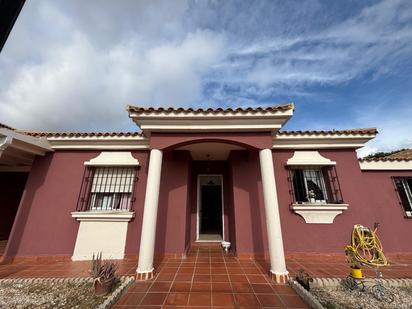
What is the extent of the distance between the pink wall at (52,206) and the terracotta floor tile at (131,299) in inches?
72.6

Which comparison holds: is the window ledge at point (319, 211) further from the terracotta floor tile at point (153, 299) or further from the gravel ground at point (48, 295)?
the gravel ground at point (48, 295)

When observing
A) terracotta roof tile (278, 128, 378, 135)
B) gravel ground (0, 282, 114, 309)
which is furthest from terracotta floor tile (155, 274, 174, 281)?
terracotta roof tile (278, 128, 378, 135)

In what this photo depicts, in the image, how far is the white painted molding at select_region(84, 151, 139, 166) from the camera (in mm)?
5148

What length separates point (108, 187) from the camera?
5211 mm

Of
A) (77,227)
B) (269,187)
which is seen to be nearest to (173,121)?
(269,187)

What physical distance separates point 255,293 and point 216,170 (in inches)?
161

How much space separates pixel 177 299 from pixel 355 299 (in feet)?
10.2

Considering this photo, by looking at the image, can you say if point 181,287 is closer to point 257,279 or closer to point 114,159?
point 257,279

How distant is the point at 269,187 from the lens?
3820 mm

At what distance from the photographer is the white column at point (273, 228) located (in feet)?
11.4

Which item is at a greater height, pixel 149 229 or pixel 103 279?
pixel 149 229

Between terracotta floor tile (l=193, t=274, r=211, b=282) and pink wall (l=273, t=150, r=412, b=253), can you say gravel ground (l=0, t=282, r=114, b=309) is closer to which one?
terracotta floor tile (l=193, t=274, r=211, b=282)

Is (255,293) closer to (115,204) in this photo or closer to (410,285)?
(410,285)


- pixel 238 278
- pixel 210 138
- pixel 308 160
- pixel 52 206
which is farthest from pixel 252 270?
pixel 52 206
